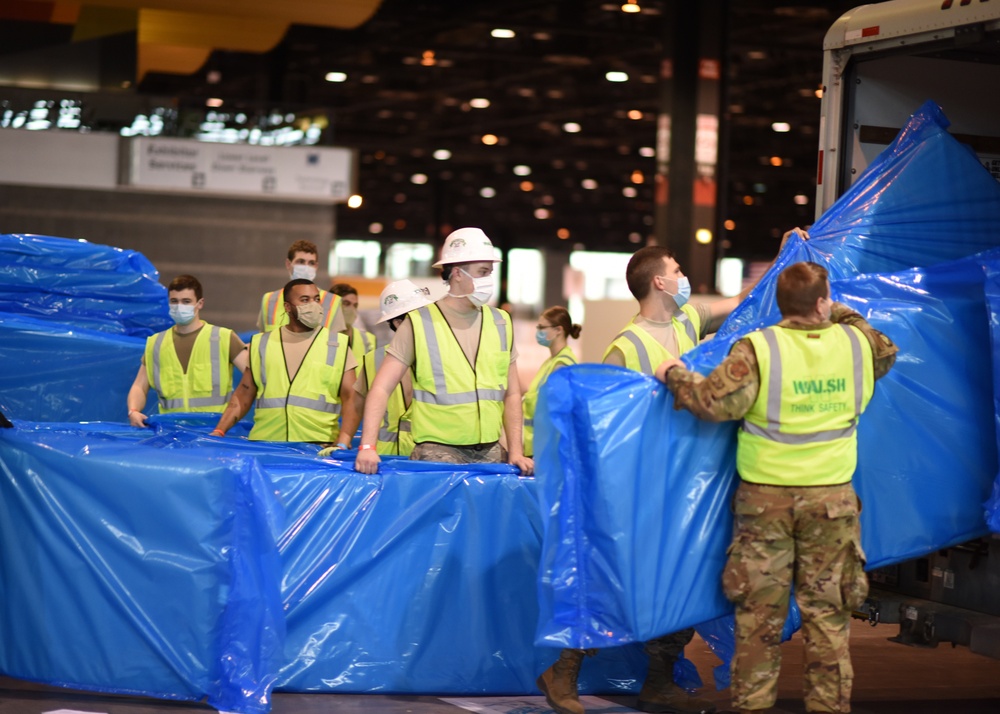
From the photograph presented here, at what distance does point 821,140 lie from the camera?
6164mm

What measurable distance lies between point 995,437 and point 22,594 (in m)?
3.87

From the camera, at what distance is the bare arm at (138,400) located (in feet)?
21.9

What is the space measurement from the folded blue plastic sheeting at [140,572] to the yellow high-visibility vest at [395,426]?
2.00 meters

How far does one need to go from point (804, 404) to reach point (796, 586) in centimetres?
65

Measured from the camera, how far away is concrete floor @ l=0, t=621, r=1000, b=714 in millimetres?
5242

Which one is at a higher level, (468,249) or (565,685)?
(468,249)

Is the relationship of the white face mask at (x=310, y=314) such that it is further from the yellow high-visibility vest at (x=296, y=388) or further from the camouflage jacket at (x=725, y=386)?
the camouflage jacket at (x=725, y=386)

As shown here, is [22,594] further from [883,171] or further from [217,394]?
[883,171]

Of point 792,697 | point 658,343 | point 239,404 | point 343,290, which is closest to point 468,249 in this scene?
point 658,343

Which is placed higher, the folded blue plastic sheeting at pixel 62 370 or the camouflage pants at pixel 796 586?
the folded blue plastic sheeting at pixel 62 370

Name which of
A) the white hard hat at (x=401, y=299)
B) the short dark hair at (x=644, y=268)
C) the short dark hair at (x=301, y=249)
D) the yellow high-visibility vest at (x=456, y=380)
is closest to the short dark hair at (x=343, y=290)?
the short dark hair at (x=301, y=249)

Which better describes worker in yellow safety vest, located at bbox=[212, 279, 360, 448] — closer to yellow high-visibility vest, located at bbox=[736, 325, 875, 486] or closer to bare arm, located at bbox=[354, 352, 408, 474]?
bare arm, located at bbox=[354, 352, 408, 474]

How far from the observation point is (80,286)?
879cm

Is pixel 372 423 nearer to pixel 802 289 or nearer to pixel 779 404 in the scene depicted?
pixel 779 404
